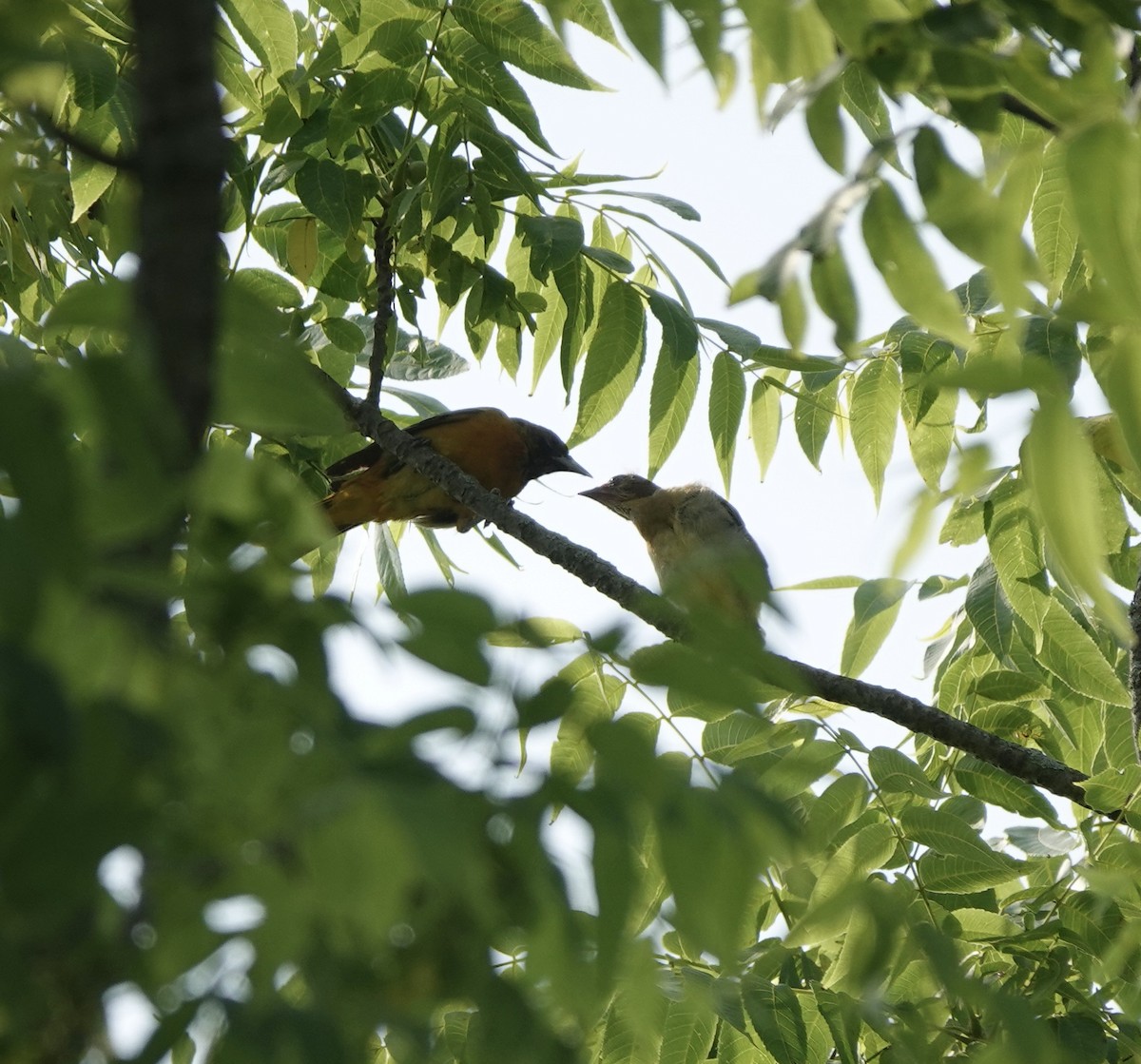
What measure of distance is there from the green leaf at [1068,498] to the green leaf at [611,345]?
98.8 inches

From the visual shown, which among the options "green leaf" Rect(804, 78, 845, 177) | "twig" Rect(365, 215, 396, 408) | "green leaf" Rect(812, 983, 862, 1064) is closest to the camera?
"green leaf" Rect(804, 78, 845, 177)

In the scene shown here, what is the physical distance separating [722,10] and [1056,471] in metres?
0.86

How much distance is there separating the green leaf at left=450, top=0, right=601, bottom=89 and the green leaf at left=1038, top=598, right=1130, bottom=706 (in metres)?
1.91

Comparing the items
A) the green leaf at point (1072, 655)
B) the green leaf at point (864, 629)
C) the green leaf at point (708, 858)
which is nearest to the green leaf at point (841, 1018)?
the green leaf at point (1072, 655)

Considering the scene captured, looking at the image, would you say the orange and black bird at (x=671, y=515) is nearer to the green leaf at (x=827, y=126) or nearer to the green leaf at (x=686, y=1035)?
the green leaf at (x=686, y=1035)

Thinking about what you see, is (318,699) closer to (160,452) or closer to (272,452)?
(160,452)

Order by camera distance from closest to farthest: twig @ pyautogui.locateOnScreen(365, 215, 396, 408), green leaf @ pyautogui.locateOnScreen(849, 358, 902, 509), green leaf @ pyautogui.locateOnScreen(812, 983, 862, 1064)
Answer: green leaf @ pyautogui.locateOnScreen(812, 983, 862, 1064) → green leaf @ pyautogui.locateOnScreen(849, 358, 902, 509) → twig @ pyautogui.locateOnScreen(365, 215, 396, 408)

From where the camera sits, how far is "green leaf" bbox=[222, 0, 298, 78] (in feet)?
11.6

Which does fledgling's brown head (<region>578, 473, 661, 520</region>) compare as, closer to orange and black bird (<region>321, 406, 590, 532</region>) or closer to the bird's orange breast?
orange and black bird (<region>321, 406, 590, 532</region>)

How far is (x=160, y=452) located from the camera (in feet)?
3.29

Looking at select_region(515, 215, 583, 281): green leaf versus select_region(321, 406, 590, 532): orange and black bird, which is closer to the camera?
select_region(515, 215, 583, 281): green leaf

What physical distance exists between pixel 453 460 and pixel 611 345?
349 centimetres

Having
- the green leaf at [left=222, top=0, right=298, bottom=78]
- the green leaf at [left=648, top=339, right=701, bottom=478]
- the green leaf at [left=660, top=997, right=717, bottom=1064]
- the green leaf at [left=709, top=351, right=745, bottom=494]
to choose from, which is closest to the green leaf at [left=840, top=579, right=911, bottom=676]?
the green leaf at [left=709, top=351, right=745, bottom=494]

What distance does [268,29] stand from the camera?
3584 mm
